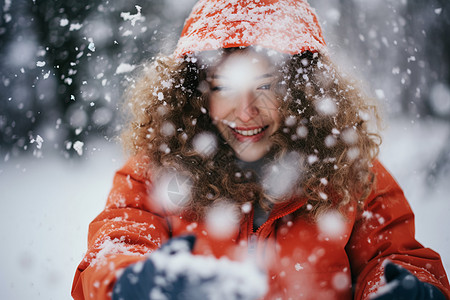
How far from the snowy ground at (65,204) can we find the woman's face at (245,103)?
123cm

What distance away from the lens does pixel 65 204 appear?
2.86 metres

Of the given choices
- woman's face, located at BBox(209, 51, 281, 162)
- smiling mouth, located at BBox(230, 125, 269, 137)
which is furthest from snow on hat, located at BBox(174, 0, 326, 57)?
smiling mouth, located at BBox(230, 125, 269, 137)

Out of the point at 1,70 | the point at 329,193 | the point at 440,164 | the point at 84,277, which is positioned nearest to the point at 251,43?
the point at 329,193

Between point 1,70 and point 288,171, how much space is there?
2.19 metres

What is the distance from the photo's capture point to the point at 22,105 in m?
2.72

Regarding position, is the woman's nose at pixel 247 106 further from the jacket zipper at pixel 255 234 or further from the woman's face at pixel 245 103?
the jacket zipper at pixel 255 234

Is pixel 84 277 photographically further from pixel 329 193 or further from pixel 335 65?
pixel 335 65

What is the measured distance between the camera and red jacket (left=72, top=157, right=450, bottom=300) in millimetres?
1270

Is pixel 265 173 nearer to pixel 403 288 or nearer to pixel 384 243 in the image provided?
pixel 384 243

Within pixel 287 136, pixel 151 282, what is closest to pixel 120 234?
pixel 151 282

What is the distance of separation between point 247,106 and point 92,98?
174 cm

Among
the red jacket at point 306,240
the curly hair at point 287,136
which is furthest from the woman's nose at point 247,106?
the red jacket at point 306,240

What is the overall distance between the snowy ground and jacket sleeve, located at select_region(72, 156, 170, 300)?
103cm

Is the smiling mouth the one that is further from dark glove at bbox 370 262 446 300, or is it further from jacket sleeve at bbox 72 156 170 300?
dark glove at bbox 370 262 446 300
